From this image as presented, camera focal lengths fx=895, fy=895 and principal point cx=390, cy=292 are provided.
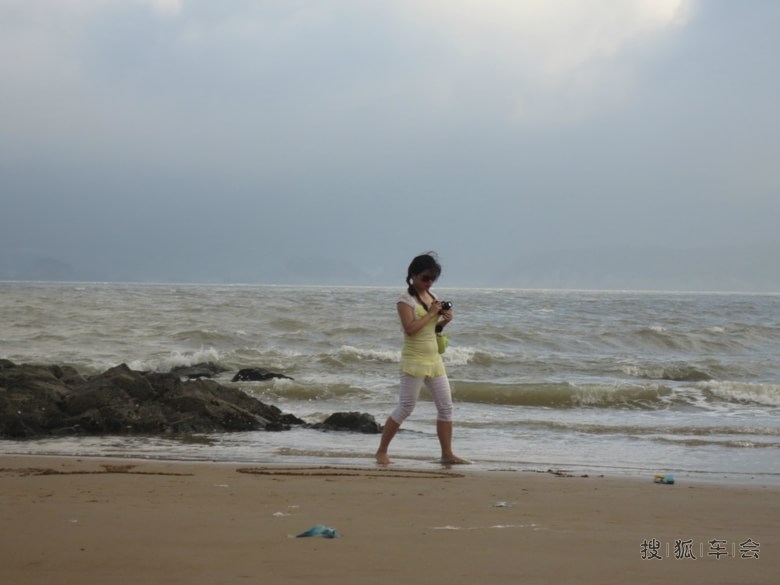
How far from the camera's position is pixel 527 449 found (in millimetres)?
9219

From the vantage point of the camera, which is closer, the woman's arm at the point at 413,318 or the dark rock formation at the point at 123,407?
the woman's arm at the point at 413,318

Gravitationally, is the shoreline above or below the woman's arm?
below

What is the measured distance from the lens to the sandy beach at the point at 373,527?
11.9ft

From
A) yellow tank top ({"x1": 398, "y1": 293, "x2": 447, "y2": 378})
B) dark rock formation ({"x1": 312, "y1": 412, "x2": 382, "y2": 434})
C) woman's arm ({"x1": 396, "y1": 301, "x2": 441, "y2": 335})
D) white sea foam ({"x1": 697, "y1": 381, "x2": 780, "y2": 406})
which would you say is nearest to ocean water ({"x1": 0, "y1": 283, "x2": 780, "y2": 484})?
white sea foam ({"x1": 697, "y1": 381, "x2": 780, "y2": 406})

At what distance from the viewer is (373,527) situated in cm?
454

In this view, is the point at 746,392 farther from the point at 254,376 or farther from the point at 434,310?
the point at 434,310

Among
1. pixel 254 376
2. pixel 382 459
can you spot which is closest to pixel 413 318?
pixel 382 459

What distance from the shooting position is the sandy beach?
3.63m

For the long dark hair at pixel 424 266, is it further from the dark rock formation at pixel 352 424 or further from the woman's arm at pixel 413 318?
the dark rock formation at pixel 352 424

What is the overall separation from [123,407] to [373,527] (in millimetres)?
6114

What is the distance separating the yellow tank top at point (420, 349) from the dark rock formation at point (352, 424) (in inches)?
103

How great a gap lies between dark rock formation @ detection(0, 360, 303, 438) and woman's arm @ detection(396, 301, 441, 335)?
129 inches

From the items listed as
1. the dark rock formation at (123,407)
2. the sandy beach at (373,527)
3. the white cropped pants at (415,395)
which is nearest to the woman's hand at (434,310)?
the white cropped pants at (415,395)

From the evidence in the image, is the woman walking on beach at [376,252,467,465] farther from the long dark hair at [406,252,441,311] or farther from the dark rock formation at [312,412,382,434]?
the dark rock formation at [312,412,382,434]
